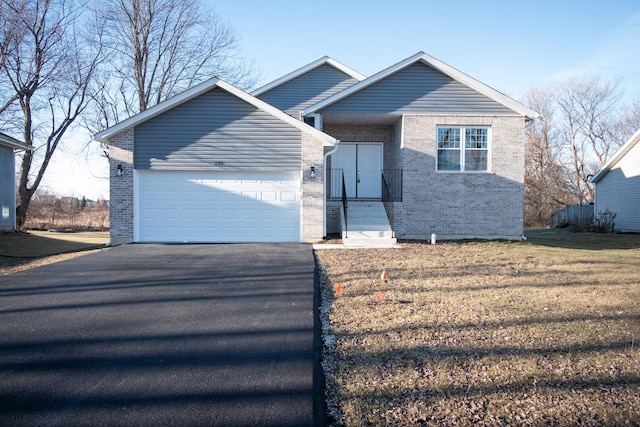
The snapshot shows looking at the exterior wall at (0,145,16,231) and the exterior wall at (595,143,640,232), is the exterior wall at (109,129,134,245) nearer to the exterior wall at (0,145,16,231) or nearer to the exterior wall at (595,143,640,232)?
the exterior wall at (0,145,16,231)

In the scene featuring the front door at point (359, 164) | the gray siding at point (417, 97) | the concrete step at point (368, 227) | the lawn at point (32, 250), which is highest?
the gray siding at point (417, 97)

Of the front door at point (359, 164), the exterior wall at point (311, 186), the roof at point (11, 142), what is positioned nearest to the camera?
the exterior wall at point (311, 186)

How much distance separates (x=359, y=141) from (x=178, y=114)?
6643mm

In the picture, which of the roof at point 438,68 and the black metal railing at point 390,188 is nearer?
the roof at point 438,68

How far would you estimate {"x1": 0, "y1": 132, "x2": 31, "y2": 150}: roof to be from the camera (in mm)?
17244

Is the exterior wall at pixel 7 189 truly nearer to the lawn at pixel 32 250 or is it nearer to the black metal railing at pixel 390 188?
the lawn at pixel 32 250

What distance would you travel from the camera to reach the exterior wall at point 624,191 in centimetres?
2144

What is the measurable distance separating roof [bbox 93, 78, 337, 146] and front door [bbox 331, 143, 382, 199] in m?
3.27

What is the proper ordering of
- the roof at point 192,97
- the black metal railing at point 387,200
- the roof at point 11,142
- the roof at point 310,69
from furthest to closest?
1. the roof at point 310,69
2. the roof at point 11,142
3. the black metal railing at point 387,200
4. the roof at point 192,97

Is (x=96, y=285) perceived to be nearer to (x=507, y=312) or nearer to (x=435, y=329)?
(x=435, y=329)

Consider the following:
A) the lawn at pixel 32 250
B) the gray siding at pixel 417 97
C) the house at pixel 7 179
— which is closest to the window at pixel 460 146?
the gray siding at pixel 417 97

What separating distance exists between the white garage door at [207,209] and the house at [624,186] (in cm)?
1864

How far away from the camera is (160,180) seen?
1315 centimetres

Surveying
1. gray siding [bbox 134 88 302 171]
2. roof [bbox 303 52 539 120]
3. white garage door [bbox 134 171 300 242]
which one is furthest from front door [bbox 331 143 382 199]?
white garage door [bbox 134 171 300 242]
